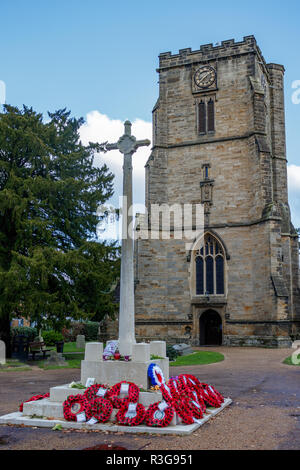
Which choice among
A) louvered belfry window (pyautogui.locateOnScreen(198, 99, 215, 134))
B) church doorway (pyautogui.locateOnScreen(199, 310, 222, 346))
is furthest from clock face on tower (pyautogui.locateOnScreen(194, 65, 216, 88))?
church doorway (pyautogui.locateOnScreen(199, 310, 222, 346))

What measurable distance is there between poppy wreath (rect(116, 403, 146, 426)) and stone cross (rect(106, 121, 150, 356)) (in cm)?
148

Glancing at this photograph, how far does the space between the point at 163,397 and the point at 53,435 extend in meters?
1.97

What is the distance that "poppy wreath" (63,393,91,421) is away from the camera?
8.09m

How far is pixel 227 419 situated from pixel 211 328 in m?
21.6

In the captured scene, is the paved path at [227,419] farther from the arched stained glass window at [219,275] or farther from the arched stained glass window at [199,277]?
the arched stained glass window at [199,277]

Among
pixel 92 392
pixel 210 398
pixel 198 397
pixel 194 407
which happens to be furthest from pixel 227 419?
pixel 92 392

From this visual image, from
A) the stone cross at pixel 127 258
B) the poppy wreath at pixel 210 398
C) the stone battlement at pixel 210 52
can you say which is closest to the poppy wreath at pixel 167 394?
the poppy wreath at pixel 210 398

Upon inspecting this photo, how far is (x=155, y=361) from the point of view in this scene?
9.32 meters

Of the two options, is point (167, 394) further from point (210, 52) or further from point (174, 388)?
point (210, 52)

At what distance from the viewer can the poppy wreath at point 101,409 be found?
26.1 ft

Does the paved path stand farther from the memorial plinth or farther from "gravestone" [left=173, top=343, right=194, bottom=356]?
"gravestone" [left=173, top=343, right=194, bottom=356]

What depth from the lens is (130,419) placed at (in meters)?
7.74

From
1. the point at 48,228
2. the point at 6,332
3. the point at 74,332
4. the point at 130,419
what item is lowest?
the point at 74,332

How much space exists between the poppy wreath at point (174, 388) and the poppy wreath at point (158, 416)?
566 millimetres
